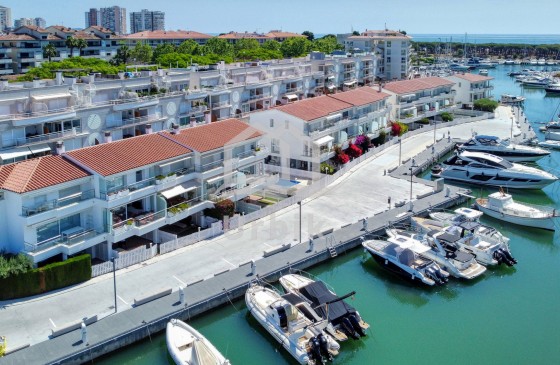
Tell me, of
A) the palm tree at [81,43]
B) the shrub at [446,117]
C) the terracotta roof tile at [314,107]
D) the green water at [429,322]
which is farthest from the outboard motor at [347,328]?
the palm tree at [81,43]

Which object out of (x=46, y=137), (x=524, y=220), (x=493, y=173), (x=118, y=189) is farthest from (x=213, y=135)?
(x=493, y=173)

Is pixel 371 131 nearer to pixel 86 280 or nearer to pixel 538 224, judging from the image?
pixel 538 224

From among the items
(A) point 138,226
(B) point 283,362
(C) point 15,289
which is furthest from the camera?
(A) point 138,226

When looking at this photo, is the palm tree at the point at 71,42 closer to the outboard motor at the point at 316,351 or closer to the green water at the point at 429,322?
the green water at the point at 429,322

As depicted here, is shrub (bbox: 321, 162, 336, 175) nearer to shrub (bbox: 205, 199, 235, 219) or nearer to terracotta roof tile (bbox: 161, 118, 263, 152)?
terracotta roof tile (bbox: 161, 118, 263, 152)

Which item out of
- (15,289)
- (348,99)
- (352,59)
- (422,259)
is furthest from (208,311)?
(352,59)

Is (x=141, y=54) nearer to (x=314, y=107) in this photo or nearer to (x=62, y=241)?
(x=314, y=107)

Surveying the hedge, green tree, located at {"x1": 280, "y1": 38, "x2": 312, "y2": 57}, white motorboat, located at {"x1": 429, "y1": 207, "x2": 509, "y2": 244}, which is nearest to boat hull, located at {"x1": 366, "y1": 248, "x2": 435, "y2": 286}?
white motorboat, located at {"x1": 429, "y1": 207, "x2": 509, "y2": 244}
